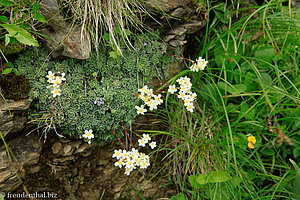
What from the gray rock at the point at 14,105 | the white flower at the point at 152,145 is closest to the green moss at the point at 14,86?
the gray rock at the point at 14,105

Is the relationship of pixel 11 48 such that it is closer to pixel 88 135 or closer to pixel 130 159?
pixel 88 135

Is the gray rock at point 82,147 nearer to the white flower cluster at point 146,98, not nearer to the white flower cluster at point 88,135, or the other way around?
the white flower cluster at point 88,135

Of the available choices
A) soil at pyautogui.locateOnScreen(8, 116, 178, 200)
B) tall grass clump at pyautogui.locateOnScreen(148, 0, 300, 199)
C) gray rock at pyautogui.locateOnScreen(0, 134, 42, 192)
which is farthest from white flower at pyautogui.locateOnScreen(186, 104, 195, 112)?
gray rock at pyautogui.locateOnScreen(0, 134, 42, 192)

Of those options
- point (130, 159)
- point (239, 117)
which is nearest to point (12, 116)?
point (130, 159)

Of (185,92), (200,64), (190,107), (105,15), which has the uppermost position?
(105,15)

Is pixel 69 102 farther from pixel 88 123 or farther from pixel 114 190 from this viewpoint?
pixel 114 190
